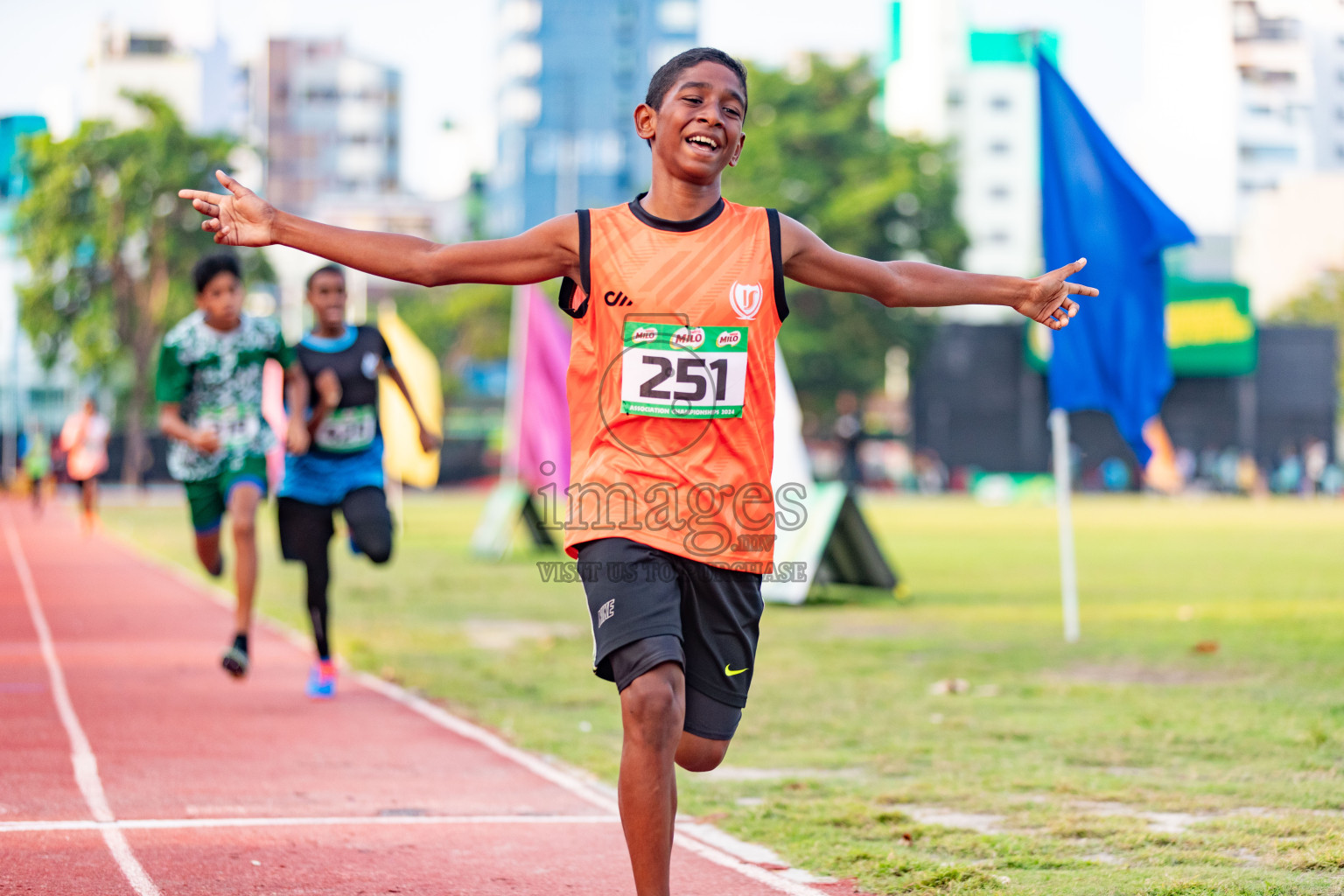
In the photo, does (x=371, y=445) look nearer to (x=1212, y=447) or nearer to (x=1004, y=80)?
(x=1212, y=447)

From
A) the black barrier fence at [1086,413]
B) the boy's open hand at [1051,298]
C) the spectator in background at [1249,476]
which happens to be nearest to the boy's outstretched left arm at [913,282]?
the boy's open hand at [1051,298]

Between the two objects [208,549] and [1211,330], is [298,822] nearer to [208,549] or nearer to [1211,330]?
[208,549]

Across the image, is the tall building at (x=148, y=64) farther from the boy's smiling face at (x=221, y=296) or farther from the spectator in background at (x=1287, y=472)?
the boy's smiling face at (x=221, y=296)

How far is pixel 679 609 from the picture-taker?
4141 mm

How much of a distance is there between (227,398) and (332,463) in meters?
0.64

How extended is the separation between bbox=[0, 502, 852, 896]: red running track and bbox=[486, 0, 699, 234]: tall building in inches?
4134

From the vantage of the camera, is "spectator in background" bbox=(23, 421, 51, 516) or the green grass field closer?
the green grass field

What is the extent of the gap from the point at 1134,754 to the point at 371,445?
4218mm

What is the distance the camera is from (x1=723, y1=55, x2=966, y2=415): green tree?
60656 mm

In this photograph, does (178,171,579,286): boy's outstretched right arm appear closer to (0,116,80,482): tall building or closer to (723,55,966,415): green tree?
(0,116,80,482): tall building

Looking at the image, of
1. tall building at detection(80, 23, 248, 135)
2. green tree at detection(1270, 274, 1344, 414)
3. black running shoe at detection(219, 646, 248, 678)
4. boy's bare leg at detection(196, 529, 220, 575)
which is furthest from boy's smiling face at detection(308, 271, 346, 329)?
tall building at detection(80, 23, 248, 135)

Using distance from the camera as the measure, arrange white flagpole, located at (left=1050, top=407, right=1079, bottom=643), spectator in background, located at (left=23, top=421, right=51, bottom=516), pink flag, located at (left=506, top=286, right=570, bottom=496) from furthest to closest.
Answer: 1. spectator in background, located at (left=23, top=421, right=51, bottom=516)
2. pink flag, located at (left=506, top=286, right=570, bottom=496)
3. white flagpole, located at (left=1050, top=407, right=1079, bottom=643)

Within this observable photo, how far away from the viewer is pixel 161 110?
52.6m

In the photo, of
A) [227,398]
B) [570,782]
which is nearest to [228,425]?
[227,398]
